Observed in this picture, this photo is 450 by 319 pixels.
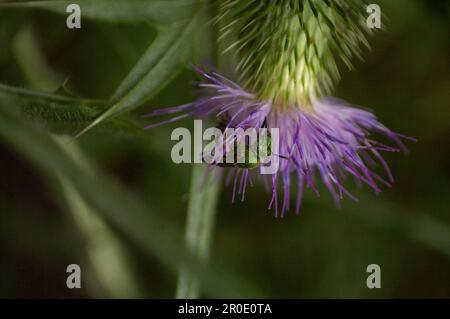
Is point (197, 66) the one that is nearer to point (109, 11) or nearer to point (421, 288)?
point (109, 11)

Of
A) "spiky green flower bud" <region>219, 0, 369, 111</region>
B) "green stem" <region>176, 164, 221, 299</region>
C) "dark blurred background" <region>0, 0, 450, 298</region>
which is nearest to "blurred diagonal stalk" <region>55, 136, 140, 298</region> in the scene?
"dark blurred background" <region>0, 0, 450, 298</region>

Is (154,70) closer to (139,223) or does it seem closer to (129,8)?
(129,8)

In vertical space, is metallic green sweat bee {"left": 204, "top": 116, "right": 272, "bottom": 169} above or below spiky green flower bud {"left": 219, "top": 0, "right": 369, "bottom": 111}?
below

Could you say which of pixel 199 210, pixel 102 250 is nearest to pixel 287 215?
pixel 102 250

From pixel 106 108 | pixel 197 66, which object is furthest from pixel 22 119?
pixel 197 66

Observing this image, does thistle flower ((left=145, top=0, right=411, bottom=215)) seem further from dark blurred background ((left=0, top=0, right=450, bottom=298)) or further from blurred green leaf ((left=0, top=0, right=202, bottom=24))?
dark blurred background ((left=0, top=0, right=450, bottom=298))

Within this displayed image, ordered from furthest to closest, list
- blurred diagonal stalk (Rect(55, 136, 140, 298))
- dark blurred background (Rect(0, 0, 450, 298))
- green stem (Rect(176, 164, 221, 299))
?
dark blurred background (Rect(0, 0, 450, 298)) → blurred diagonal stalk (Rect(55, 136, 140, 298)) → green stem (Rect(176, 164, 221, 299))
